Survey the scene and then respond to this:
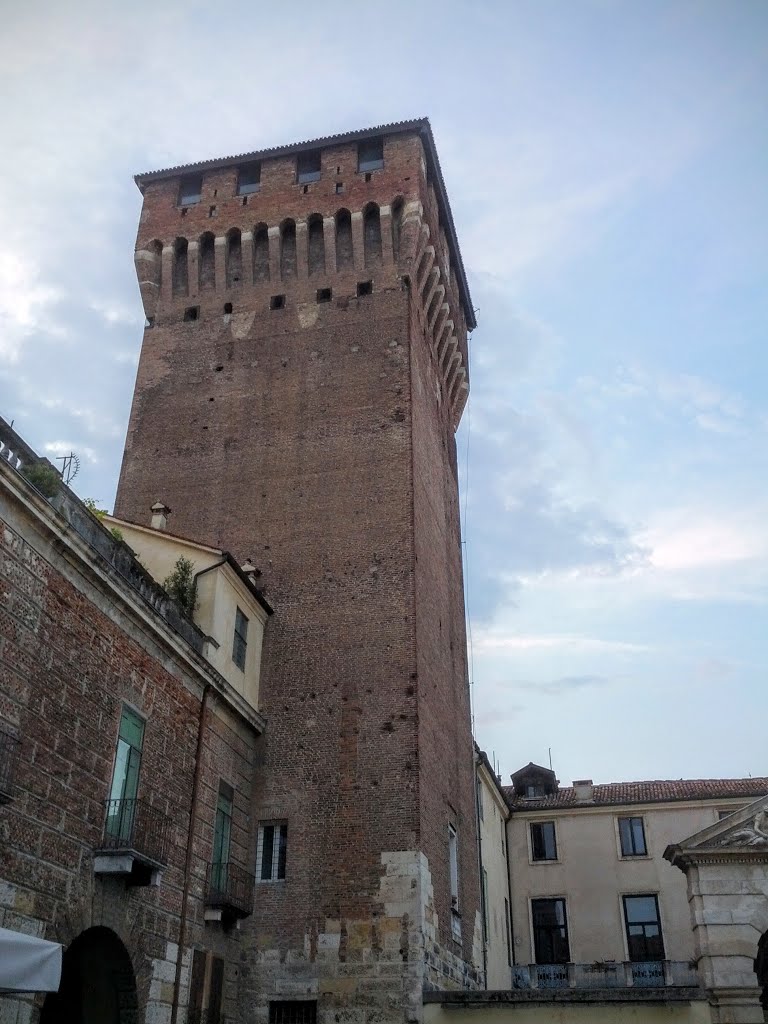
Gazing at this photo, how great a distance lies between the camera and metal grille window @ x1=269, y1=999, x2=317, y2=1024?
19.7 meters

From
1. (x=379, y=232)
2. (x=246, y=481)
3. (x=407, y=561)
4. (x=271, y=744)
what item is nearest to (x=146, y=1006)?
(x=271, y=744)

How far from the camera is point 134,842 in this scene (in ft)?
53.4

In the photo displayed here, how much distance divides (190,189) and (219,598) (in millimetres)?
16215

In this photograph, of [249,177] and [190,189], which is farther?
[190,189]

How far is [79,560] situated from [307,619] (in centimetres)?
899

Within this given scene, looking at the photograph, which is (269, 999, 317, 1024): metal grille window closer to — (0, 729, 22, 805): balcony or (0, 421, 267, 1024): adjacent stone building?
(0, 421, 267, 1024): adjacent stone building

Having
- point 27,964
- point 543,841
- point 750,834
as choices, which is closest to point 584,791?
point 543,841

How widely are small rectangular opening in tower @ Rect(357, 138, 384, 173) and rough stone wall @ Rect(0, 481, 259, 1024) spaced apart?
18096mm

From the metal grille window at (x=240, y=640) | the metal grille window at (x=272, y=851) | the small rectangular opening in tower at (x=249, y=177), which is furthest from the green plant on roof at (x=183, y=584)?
the small rectangular opening in tower at (x=249, y=177)

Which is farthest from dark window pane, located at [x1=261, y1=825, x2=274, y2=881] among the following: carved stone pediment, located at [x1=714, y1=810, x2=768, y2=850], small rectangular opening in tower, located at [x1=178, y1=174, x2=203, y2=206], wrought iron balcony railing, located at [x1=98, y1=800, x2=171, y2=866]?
small rectangular opening in tower, located at [x1=178, y1=174, x2=203, y2=206]

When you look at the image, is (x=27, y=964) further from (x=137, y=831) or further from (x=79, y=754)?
(x=137, y=831)

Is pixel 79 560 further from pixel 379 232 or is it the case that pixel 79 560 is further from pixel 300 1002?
pixel 379 232

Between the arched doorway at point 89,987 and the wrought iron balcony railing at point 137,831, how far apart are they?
1607 millimetres

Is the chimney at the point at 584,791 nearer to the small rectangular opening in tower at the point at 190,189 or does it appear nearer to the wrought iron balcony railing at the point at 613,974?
the wrought iron balcony railing at the point at 613,974
